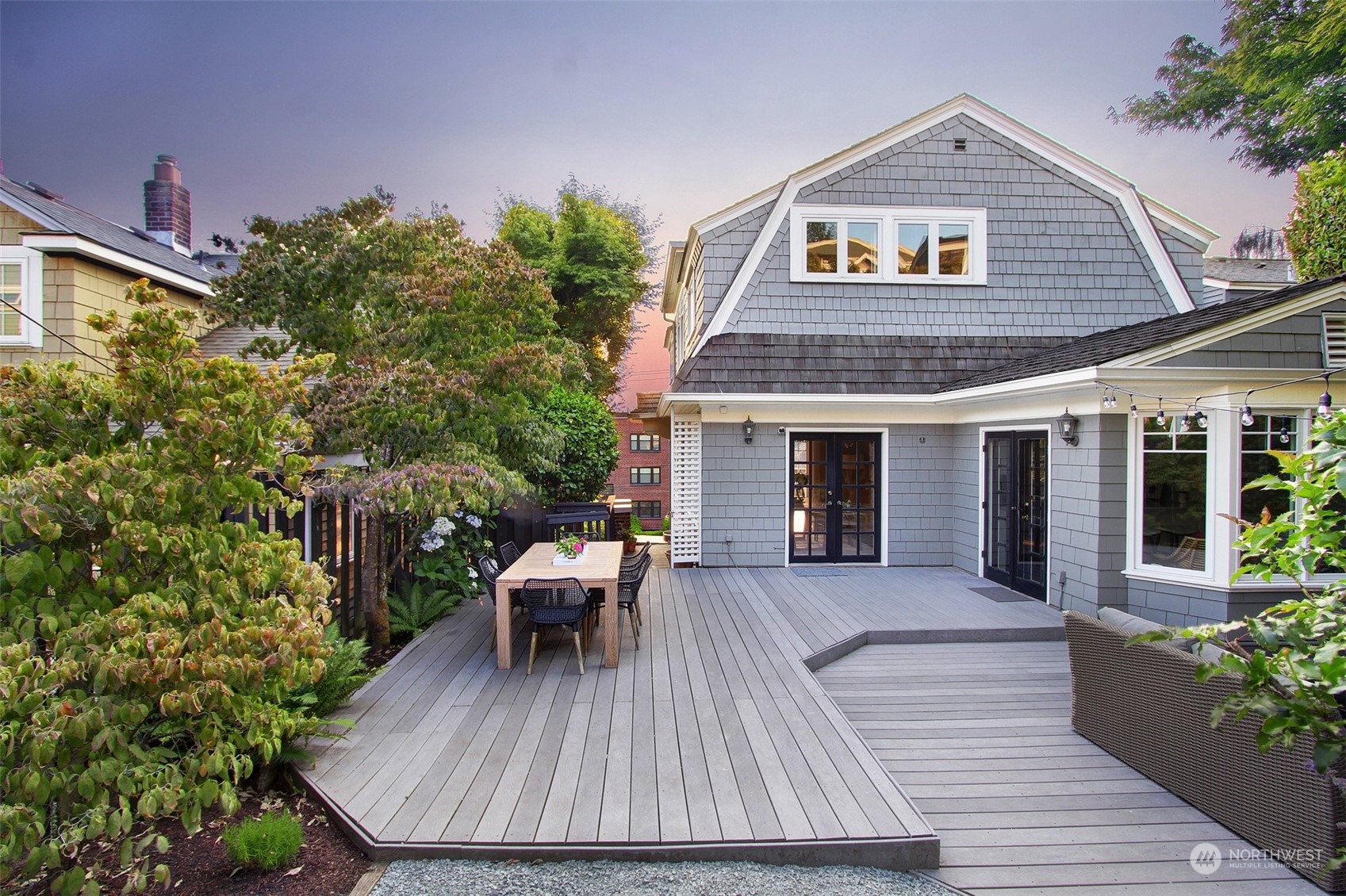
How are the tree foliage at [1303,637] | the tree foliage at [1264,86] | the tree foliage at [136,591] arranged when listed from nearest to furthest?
the tree foliage at [1303,637] → the tree foliage at [136,591] → the tree foliage at [1264,86]

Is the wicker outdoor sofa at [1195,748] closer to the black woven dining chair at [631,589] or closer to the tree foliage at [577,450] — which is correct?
the black woven dining chair at [631,589]

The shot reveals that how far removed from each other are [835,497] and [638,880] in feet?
23.0

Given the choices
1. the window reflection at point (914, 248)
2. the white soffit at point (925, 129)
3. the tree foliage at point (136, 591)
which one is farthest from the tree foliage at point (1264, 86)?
the tree foliage at point (136, 591)

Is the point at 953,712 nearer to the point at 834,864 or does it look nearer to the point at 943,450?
the point at 834,864

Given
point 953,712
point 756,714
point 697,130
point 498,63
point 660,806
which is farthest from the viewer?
point 697,130

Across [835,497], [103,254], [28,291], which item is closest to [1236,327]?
[835,497]

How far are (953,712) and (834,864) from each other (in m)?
2.32

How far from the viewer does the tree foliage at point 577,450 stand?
1112 centimetres

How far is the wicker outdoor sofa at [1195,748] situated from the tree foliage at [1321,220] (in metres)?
6.90

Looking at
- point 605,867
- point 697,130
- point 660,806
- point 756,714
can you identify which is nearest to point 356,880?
point 605,867

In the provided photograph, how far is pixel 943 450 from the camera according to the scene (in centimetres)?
914

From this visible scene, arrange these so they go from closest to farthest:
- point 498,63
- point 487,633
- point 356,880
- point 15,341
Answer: point 356,880, point 487,633, point 15,341, point 498,63

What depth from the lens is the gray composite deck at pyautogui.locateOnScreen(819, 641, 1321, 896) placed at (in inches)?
112
